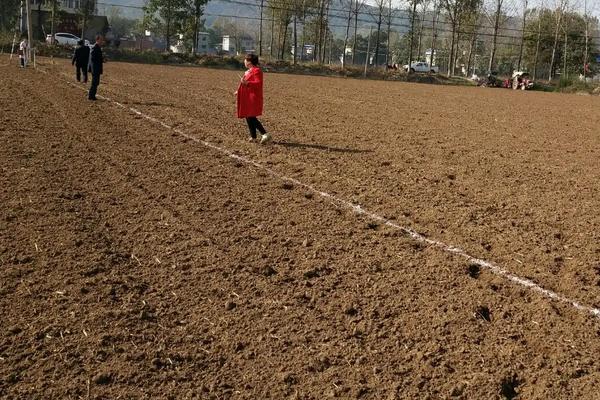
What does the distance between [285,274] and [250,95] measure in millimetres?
6040

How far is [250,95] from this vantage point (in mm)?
10336

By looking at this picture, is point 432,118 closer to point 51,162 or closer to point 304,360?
point 51,162

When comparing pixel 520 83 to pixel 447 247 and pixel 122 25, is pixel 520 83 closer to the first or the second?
pixel 447 247

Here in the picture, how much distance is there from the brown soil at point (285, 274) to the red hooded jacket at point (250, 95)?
2.81ft

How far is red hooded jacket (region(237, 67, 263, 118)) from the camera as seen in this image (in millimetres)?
10320

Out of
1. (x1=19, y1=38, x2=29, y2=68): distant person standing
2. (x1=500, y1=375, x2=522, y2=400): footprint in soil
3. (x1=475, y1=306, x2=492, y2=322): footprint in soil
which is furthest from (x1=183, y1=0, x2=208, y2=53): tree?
(x1=500, y1=375, x2=522, y2=400): footprint in soil

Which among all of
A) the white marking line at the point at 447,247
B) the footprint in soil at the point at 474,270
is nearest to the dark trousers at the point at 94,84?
the white marking line at the point at 447,247

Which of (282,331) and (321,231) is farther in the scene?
(321,231)

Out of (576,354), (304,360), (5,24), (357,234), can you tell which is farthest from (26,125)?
(5,24)

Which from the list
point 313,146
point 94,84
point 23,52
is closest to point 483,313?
point 313,146

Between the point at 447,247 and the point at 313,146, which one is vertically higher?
the point at 313,146

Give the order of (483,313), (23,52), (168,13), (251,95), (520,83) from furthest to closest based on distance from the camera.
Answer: (168,13) → (520,83) → (23,52) → (251,95) → (483,313)

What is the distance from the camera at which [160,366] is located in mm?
3527

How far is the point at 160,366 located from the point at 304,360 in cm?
86
